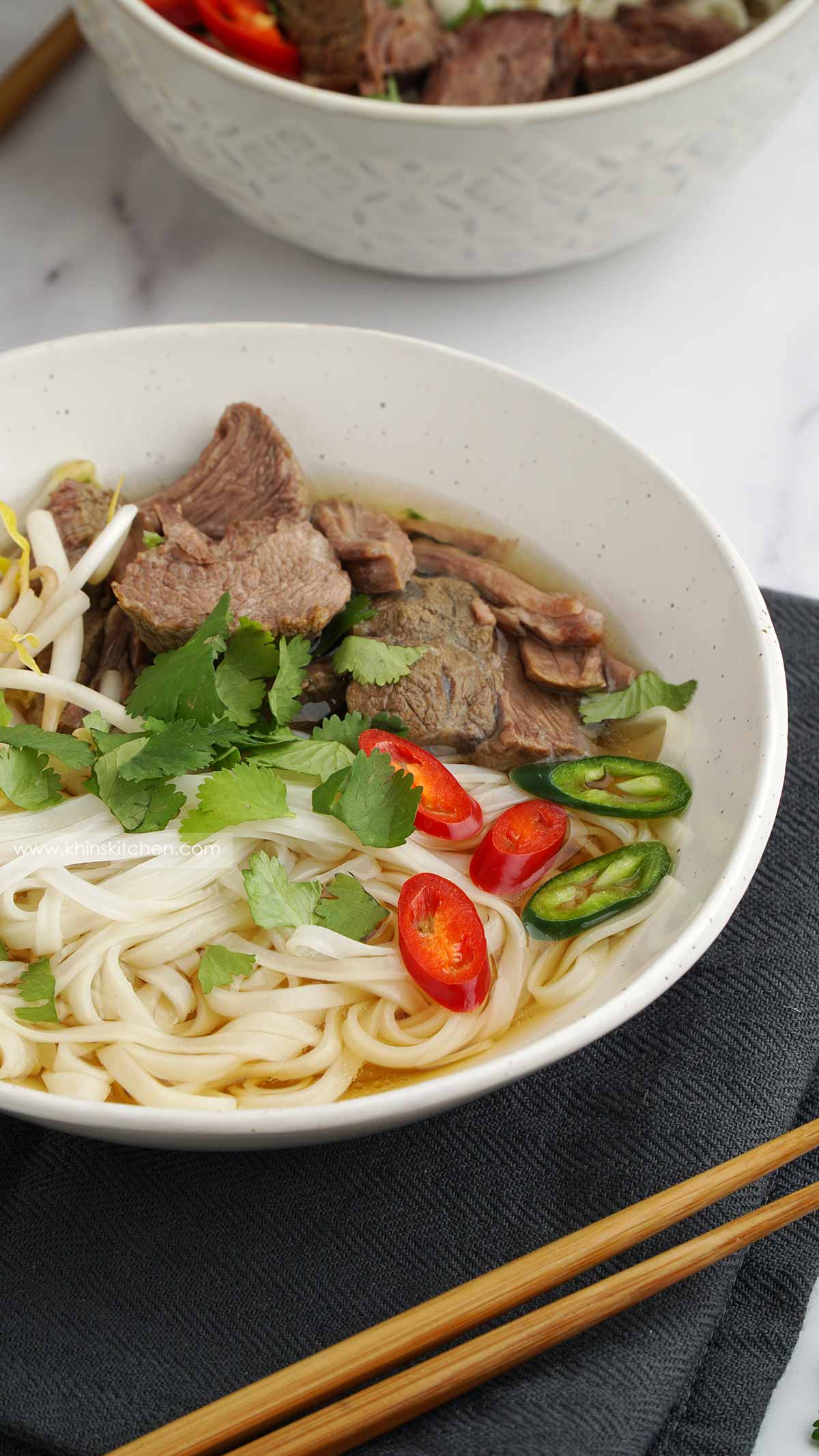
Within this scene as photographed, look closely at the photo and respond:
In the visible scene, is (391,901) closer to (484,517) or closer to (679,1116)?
(679,1116)

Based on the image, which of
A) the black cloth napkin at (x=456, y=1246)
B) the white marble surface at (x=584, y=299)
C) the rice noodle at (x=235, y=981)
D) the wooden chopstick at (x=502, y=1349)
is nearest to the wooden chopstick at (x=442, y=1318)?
the wooden chopstick at (x=502, y=1349)

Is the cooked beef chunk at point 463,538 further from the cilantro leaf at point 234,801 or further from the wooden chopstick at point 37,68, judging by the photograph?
the wooden chopstick at point 37,68

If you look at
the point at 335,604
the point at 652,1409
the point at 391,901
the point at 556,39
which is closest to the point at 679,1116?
the point at 652,1409

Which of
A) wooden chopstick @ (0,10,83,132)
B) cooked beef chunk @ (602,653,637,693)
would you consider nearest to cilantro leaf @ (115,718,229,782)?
cooked beef chunk @ (602,653,637,693)

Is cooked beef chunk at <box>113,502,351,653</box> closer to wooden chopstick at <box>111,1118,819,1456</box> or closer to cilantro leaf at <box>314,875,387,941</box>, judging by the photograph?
cilantro leaf at <box>314,875,387,941</box>

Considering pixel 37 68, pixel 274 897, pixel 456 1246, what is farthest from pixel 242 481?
pixel 37 68

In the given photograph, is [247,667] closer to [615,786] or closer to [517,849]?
[517,849]
